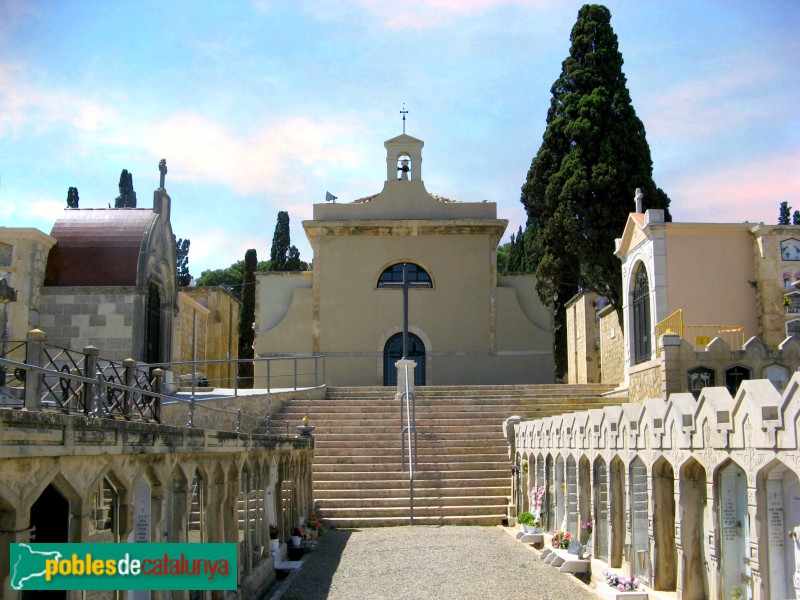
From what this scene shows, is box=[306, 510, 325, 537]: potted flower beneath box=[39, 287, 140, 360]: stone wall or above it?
beneath

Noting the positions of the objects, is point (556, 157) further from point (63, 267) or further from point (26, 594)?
point (26, 594)

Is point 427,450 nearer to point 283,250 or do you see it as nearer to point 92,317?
point 92,317

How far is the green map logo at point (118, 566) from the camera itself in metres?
4.53

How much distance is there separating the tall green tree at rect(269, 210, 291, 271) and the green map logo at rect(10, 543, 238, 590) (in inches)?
1329

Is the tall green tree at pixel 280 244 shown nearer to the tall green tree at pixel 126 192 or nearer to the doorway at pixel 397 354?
the tall green tree at pixel 126 192

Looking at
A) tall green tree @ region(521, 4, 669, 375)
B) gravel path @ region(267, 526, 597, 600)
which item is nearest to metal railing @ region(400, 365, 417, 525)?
gravel path @ region(267, 526, 597, 600)

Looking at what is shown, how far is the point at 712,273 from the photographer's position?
1991 cm

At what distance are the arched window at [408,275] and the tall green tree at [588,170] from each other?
3.89 meters

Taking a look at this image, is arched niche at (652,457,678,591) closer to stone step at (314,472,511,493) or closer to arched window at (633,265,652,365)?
stone step at (314,472,511,493)

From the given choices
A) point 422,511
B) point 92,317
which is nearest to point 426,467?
point 422,511

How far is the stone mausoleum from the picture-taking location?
1121 inches

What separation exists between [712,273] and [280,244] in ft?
78.0

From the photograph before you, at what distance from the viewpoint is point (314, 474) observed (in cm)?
1683

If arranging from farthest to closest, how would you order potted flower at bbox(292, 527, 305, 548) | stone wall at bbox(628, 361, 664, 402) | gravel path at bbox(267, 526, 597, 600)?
stone wall at bbox(628, 361, 664, 402)
potted flower at bbox(292, 527, 305, 548)
gravel path at bbox(267, 526, 597, 600)
